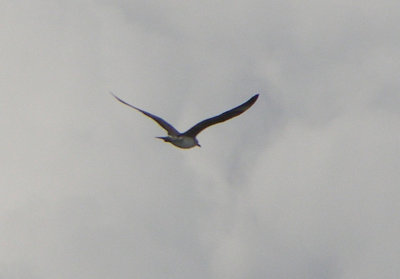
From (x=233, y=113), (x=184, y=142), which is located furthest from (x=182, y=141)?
(x=233, y=113)

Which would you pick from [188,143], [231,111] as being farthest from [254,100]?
[188,143]

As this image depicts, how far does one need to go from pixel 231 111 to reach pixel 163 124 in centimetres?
494

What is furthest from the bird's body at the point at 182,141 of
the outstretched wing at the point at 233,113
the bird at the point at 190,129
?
the outstretched wing at the point at 233,113

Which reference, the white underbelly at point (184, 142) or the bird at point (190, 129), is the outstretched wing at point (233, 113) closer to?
the bird at point (190, 129)

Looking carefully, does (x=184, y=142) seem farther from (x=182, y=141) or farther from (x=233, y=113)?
(x=233, y=113)

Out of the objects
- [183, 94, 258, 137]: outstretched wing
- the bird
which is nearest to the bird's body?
the bird

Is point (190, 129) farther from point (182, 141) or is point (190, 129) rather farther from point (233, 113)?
point (233, 113)

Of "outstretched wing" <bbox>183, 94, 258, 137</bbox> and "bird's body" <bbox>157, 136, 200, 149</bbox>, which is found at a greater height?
"bird's body" <bbox>157, 136, 200, 149</bbox>

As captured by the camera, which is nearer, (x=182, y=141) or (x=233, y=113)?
(x=233, y=113)

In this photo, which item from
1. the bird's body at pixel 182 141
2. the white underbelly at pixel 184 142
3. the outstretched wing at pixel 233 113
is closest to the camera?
the outstretched wing at pixel 233 113

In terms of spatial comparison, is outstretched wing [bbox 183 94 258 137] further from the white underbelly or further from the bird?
the white underbelly

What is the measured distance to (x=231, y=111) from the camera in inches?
1469

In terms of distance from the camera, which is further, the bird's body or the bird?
the bird's body

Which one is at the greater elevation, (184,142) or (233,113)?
(184,142)
